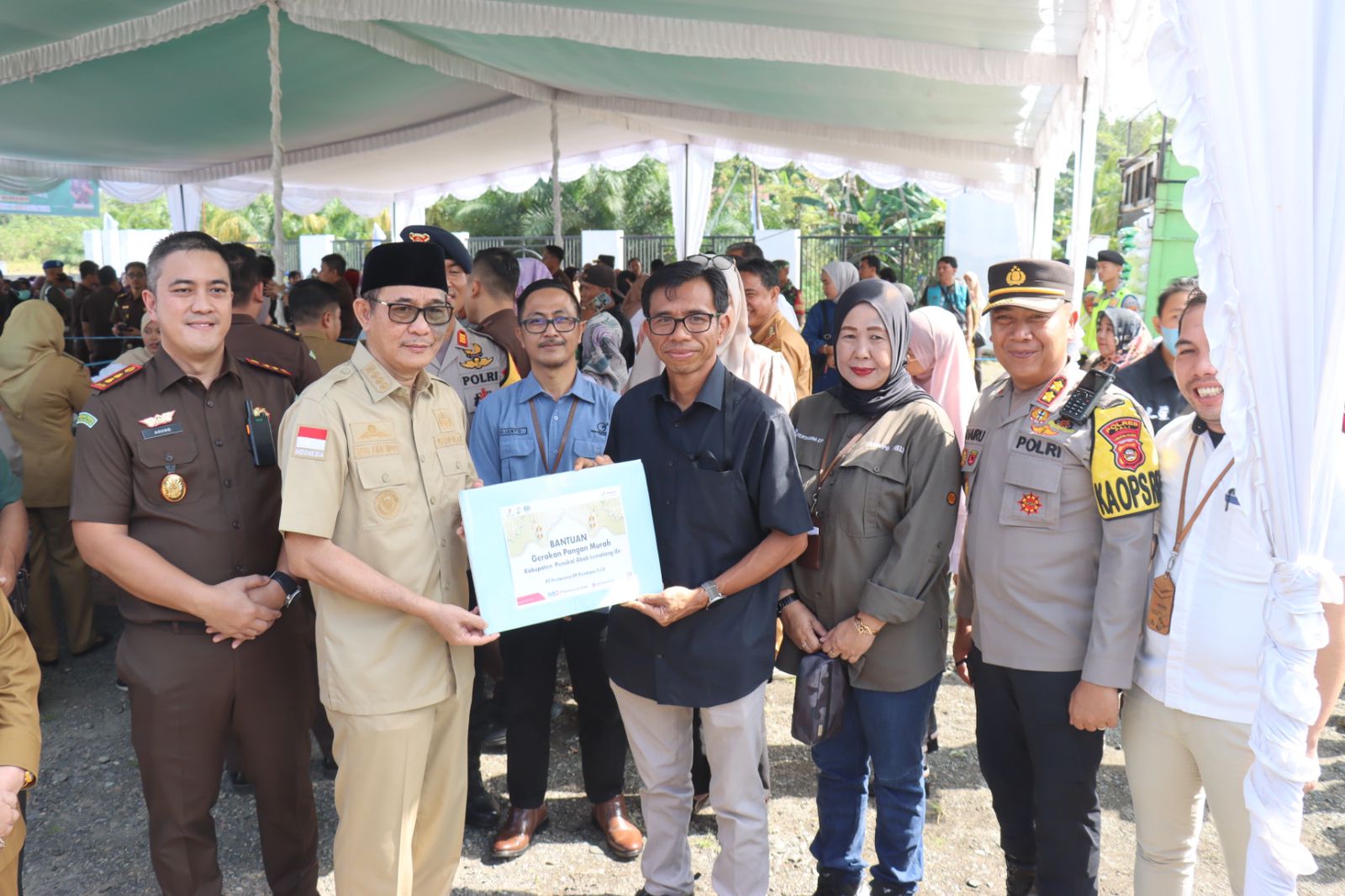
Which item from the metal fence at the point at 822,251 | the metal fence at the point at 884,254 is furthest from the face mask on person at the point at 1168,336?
the metal fence at the point at 884,254

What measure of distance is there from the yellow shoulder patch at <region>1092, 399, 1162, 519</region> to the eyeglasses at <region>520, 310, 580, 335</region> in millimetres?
1807

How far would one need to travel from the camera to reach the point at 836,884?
296 cm

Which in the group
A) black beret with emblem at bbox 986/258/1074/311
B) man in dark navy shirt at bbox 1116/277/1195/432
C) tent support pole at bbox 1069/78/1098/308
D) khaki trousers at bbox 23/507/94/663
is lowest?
khaki trousers at bbox 23/507/94/663

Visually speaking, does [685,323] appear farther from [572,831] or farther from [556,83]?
[556,83]

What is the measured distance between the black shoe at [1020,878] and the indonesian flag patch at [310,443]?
99.7 inches

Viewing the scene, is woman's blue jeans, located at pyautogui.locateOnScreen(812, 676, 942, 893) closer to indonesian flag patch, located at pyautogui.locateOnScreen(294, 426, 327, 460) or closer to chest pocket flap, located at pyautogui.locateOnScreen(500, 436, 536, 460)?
chest pocket flap, located at pyautogui.locateOnScreen(500, 436, 536, 460)

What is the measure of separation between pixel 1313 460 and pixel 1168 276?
41.0 feet

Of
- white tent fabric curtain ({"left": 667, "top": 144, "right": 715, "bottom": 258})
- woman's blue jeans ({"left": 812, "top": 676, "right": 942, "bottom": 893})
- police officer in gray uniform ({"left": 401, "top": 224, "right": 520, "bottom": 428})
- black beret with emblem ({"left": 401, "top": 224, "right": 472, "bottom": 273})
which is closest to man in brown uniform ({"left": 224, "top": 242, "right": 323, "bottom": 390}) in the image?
police officer in gray uniform ({"left": 401, "top": 224, "right": 520, "bottom": 428})

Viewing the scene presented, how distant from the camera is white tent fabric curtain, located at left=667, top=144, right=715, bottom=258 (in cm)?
1341

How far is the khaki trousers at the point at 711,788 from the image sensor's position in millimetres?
2725

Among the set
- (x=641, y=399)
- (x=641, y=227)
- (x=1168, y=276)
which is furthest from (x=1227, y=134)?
(x=641, y=227)

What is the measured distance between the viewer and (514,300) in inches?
179

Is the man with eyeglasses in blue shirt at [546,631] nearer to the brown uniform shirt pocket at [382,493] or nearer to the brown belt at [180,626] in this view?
the brown uniform shirt pocket at [382,493]

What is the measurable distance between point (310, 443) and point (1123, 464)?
2141 mm
